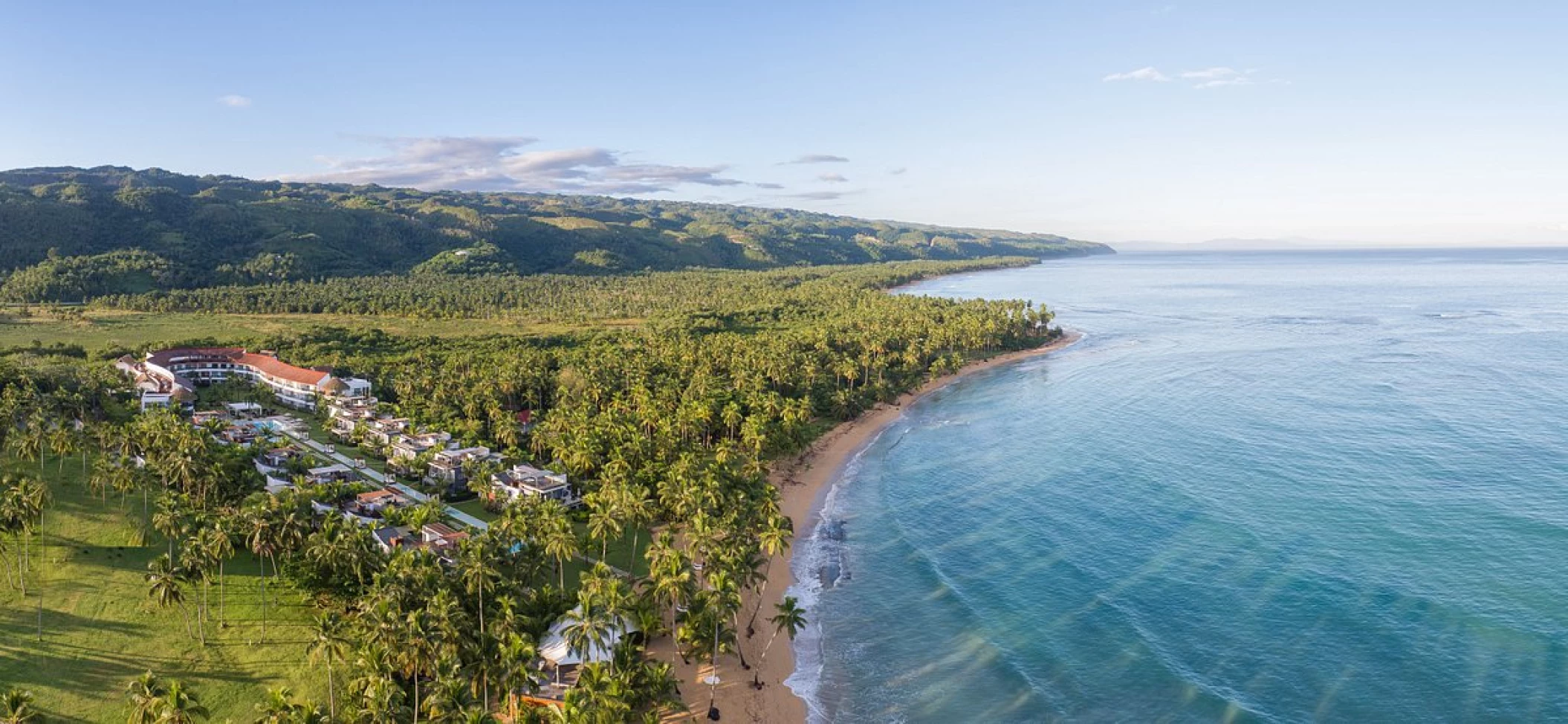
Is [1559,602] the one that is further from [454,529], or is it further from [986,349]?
[986,349]

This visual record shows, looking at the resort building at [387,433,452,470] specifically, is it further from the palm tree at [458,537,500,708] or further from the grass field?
the grass field

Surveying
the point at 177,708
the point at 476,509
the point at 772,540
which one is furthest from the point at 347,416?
the point at 177,708

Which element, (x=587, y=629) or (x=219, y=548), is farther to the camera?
(x=219, y=548)

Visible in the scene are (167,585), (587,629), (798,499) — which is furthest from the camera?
(798,499)

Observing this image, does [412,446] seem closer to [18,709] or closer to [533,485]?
[533,485]

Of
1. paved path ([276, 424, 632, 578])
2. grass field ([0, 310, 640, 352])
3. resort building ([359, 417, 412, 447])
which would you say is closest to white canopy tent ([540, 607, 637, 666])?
paved path ([276, 424, 632, 578])

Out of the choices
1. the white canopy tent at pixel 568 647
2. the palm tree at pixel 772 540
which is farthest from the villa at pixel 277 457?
the palm tree at pixel 772 540

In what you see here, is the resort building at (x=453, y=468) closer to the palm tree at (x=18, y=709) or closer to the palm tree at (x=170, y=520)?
the palm tree at (x=170, y=520)
